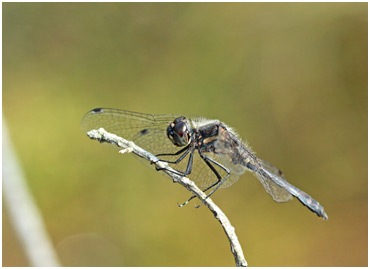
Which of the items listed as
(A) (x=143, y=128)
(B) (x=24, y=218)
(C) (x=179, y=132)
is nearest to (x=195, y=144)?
(C) (x=179, y=132)

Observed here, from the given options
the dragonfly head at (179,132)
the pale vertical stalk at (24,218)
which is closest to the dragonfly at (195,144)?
the dragonfly head at (179,132)

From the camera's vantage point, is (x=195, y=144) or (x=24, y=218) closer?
(x=24, y=218)

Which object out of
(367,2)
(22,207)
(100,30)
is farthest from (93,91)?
(367,2)

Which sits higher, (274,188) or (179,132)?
(179,132)

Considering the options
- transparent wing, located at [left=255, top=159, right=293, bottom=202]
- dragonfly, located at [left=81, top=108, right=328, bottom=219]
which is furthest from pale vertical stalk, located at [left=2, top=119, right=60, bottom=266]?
transparent wing, located at [left=255, top=159, right=293, bottom=202]

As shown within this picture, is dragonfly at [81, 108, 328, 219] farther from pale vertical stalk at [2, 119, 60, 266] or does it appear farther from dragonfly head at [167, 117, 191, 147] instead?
pale vertical stalk at [2, 119, 60, 266]

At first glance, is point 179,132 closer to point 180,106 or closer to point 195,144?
point 195,144

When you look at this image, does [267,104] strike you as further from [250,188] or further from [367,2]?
[367,2]
